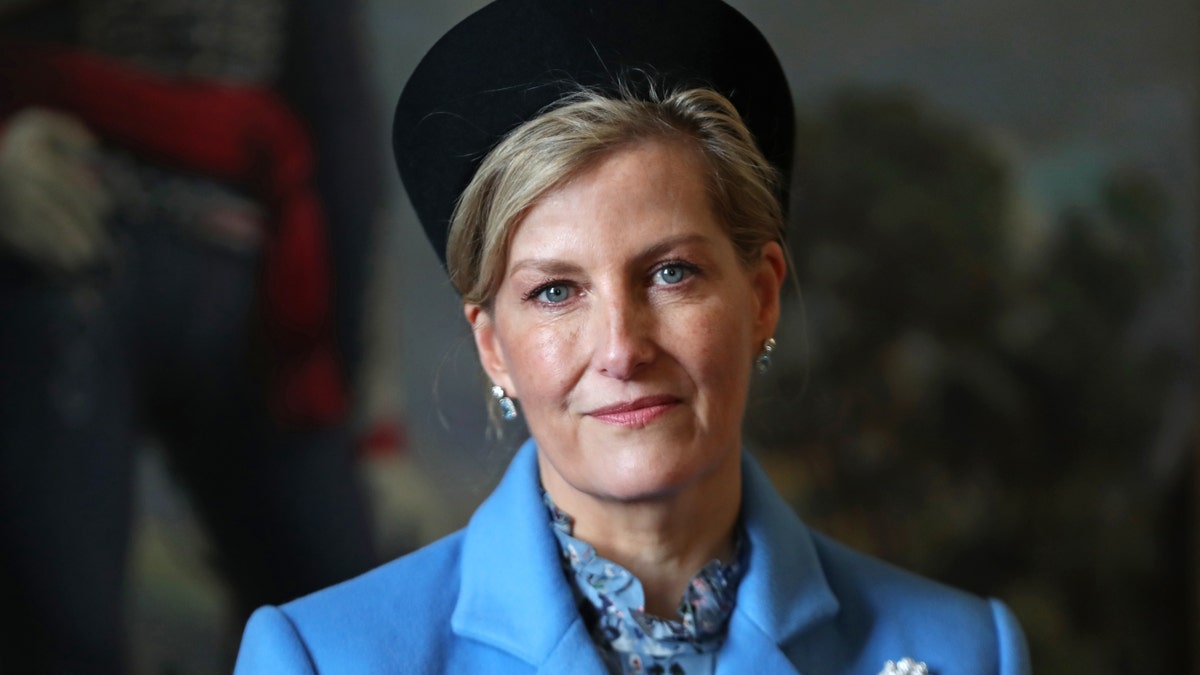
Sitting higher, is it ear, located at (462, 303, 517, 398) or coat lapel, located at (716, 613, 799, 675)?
ear, located at (462, 303, 517, 398)

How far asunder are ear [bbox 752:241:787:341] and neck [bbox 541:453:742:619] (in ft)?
0.60

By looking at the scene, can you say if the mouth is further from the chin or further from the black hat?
the black hat

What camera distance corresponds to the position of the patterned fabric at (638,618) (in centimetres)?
156

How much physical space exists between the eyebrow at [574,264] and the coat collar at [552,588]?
347 mm

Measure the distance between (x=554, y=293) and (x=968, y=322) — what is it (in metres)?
2.42

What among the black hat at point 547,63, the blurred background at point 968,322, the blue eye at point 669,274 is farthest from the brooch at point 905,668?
the blurred background at point 968,322

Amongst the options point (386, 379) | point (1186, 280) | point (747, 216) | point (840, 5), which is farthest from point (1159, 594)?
point (747, 216)

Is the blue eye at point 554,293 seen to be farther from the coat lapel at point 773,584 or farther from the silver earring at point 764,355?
the coat lapel at point 773,584

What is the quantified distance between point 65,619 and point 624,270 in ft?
6.78

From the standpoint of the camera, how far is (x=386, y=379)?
10.5 feet

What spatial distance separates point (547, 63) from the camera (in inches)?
58.9

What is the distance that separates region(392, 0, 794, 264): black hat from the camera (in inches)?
59.0

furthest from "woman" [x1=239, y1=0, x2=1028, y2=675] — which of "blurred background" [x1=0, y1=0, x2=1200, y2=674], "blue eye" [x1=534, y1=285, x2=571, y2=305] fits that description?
"blurred background" [x1=0, y1=0, x2=1200, y2=674]

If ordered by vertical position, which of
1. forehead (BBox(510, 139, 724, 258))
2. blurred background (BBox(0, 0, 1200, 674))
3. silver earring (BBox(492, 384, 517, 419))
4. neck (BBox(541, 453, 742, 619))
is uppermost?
forehead (BBox(510, 139, 724, 258))
